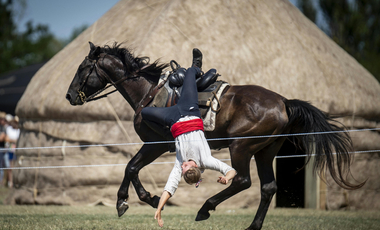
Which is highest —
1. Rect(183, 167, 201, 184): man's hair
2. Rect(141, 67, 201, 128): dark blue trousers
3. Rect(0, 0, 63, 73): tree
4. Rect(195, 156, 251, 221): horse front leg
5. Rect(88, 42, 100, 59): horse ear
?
Rect(88, 42, 100, 59): horse ear

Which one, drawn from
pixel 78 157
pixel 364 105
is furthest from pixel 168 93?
pixel 364 105

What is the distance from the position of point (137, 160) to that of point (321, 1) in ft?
92.0

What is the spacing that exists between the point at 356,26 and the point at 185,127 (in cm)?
2541

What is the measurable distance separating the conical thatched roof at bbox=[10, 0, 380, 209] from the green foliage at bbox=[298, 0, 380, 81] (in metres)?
17.8

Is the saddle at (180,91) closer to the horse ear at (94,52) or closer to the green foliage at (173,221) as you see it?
the horse ear at (94,52)

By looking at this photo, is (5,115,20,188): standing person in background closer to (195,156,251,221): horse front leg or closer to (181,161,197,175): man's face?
(195,156,251,221): horse front leg

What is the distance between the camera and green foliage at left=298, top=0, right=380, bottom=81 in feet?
86.6

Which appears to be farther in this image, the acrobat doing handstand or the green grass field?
the green grass field

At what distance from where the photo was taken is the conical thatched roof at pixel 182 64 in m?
8.04

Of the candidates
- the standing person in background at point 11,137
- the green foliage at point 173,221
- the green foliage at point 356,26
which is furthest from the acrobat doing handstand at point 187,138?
the green foliage at point 356,26

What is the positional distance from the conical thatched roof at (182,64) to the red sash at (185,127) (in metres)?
3.59

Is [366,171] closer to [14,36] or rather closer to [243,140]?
[243,140]

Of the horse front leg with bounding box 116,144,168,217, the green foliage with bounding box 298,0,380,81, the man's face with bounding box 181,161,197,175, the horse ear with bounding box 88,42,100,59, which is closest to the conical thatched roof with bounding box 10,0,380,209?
the horse ear with bounding box 88,42,100,59

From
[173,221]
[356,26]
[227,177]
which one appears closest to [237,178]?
[227,177]
